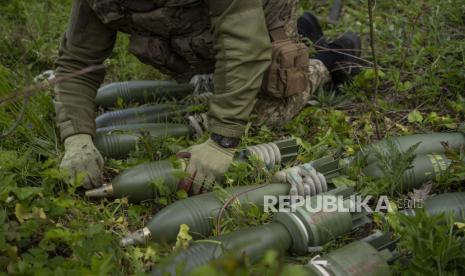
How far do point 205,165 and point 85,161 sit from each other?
2.20 ft

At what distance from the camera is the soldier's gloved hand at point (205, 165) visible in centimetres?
274

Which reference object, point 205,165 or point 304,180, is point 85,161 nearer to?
point 205,165

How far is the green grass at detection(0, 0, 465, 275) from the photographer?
6.53ft

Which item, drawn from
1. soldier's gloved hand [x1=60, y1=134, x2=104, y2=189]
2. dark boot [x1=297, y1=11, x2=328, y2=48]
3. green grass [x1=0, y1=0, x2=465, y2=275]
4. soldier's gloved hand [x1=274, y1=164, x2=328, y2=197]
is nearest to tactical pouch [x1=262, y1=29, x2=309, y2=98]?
green grass [x1=0, y1=0, x2=465, y2=275]

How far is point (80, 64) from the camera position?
10.9ft

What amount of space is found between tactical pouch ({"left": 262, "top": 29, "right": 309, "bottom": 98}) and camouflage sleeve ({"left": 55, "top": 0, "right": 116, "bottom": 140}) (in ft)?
3.45

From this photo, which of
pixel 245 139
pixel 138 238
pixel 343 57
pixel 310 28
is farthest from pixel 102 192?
pixel 310 28

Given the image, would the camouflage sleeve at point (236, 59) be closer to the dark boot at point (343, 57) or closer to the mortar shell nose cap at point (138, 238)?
the mortar shell nose cap at point (138, 238)

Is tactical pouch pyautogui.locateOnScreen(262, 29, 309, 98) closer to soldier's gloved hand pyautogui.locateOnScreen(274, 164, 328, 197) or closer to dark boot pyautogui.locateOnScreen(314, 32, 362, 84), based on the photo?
dark boot pyautogui.locateOnScreen(314, 32, 362, 84)

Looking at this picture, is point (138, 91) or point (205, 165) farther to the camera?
point (138, 91)

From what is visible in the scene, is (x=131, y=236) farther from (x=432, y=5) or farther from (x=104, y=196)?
(x=432, y=5)

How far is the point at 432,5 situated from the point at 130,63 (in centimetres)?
258

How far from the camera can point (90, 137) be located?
3084mm

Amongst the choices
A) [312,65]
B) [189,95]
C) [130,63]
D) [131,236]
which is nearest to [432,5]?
[312,65]
